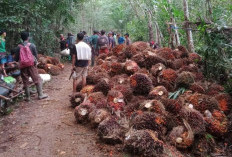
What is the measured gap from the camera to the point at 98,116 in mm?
4430

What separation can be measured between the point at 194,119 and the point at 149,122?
0.85 metres

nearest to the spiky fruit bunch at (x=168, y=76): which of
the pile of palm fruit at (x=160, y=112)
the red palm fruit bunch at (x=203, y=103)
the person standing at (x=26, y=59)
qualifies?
the pile of palm fruit at (x=160, y=112)

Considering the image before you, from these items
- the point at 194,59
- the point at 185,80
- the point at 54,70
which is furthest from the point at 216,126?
the point at 54,70

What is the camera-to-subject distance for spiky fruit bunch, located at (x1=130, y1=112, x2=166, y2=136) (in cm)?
374

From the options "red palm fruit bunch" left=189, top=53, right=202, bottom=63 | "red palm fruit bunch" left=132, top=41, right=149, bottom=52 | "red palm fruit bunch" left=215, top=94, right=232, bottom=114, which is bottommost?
"red palm fruit bunch" left=215, top=94, right=232, bottom=114

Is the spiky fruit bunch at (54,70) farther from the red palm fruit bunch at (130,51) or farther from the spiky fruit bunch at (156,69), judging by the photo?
the spiky fruit bunch at (156,69)

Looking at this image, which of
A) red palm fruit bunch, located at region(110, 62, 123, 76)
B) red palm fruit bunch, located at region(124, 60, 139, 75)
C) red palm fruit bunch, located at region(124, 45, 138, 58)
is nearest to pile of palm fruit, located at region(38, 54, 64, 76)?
red palm fruit bunch, located at region(110, 62, 123, 76)

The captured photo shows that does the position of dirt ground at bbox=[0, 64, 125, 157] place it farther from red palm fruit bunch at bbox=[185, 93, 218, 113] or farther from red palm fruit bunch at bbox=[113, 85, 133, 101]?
red palm fruit bunch at bbox=[185, 93, 218, 113]

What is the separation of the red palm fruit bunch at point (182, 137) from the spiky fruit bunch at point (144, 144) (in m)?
0.40

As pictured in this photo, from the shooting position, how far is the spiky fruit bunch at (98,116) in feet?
14.5

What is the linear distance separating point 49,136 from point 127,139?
173cm

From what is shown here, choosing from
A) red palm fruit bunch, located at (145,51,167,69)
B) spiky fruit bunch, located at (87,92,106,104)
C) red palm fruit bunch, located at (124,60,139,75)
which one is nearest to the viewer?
spiky fruit bunch, located at (87,92,106,104)

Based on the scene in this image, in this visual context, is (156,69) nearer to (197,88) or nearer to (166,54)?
(166,54)

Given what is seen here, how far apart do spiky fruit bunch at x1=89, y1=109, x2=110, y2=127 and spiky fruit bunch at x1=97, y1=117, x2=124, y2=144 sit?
42 centimetres
